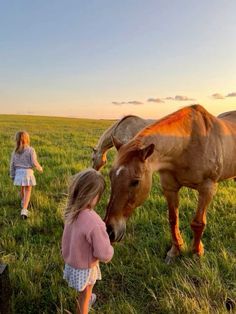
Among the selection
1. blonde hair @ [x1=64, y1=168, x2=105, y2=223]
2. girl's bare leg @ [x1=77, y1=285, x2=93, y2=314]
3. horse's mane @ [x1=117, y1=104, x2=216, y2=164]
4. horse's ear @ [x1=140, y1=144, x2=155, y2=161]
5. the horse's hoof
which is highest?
horse's mane @ [x1=117, y1=104, x2=216, y2=164]

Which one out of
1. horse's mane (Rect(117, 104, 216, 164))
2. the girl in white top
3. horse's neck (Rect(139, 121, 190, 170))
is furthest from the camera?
the girl in white top

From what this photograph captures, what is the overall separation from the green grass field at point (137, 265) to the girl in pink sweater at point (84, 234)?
0.39m

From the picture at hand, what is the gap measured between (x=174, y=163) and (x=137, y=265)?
137 centimetres

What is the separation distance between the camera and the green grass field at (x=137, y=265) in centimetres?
345

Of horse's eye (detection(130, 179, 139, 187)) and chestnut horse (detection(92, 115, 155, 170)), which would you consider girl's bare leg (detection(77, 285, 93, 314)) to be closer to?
horse's eye (detection(130, 179, 139, 187))

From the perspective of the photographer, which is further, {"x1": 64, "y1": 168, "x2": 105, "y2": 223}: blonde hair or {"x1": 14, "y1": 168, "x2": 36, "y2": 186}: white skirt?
{"x1": 14, "y1": 168, "x2": 36, "y2": 186}: white skirt

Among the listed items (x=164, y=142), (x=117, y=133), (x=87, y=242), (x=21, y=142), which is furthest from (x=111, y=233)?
(x=117, y=133)

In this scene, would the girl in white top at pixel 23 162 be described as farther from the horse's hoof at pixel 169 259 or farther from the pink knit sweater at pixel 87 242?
the pink knit sweater at pixel 87 242

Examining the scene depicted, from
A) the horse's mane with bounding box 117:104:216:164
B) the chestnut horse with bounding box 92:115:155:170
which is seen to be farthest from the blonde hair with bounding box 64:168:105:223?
the chestnut horse with bounding box 92:115:155:170

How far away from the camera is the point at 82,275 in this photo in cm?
306

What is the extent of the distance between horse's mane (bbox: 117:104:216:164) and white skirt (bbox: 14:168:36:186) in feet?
10.7

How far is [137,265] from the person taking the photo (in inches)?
169

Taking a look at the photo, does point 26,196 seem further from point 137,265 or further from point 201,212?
point 201,212

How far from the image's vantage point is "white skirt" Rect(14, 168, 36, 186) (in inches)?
256
